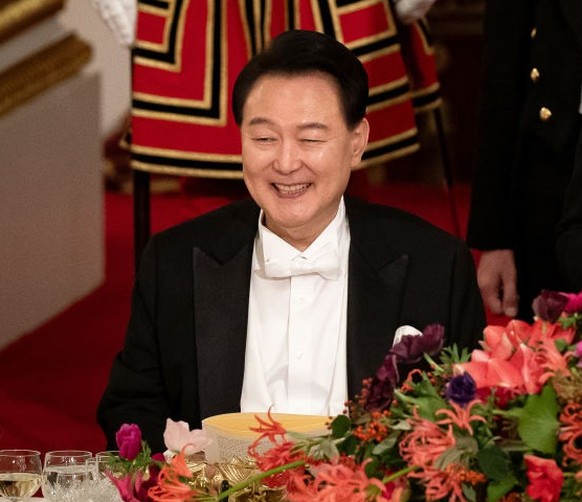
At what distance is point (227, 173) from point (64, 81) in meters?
1.50

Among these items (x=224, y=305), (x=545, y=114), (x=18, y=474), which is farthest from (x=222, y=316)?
(x=545, y=114)

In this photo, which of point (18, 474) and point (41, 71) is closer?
point (18, 474)

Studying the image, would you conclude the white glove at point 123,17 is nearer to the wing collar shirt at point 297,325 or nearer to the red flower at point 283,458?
the wing collar shirt at point 297,325

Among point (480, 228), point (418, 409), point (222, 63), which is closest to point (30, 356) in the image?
point (222, 63)

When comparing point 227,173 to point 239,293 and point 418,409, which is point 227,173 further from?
point 418,409

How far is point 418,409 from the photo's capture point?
1.16 metres

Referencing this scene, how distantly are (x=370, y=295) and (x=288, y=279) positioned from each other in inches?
4.8

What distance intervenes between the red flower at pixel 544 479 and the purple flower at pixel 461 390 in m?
0.07

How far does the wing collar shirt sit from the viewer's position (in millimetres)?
1980

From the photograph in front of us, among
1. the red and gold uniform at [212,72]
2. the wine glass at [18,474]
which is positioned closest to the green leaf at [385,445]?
the wine glass at [18,474]

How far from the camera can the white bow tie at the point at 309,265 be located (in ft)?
6.59

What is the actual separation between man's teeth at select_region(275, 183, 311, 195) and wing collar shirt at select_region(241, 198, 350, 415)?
0.35 feet

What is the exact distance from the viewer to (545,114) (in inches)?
88.7

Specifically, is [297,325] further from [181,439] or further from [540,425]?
[540,425]
